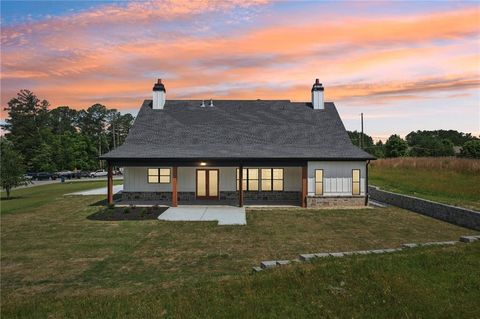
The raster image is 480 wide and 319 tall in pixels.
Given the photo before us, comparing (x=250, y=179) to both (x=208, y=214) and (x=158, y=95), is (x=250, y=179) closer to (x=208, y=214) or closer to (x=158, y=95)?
(x=208, y=214)

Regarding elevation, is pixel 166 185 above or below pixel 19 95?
below

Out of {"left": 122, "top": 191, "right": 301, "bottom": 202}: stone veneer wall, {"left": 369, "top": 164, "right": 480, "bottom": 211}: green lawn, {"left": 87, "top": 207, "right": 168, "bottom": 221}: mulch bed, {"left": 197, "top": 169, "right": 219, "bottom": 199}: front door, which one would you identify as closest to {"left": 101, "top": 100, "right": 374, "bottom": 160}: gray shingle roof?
{"left": 197, "top": 169, "right": 219, "bottom": 199}: front door

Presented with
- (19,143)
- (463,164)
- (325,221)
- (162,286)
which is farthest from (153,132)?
(19,143)

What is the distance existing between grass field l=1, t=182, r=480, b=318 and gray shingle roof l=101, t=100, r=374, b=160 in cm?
492

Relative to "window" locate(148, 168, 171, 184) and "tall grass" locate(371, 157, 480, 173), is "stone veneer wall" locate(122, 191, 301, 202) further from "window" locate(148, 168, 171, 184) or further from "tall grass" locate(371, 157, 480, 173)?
"tall grass" locate(371, 157, 480, 173)

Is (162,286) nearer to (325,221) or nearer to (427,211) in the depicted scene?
(325,221)

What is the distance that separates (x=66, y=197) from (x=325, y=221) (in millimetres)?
20869

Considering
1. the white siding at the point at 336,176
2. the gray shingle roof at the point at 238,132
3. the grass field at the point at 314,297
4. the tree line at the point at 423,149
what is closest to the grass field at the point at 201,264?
the grass field at the point at 314,297

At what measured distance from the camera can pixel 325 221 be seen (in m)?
18.9

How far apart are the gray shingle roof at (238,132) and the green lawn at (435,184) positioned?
18.8ft

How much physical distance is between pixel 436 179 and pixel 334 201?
10.0m

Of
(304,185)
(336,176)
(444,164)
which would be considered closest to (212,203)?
(304,185)

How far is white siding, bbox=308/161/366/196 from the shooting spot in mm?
23859

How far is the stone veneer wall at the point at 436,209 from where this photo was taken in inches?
664
